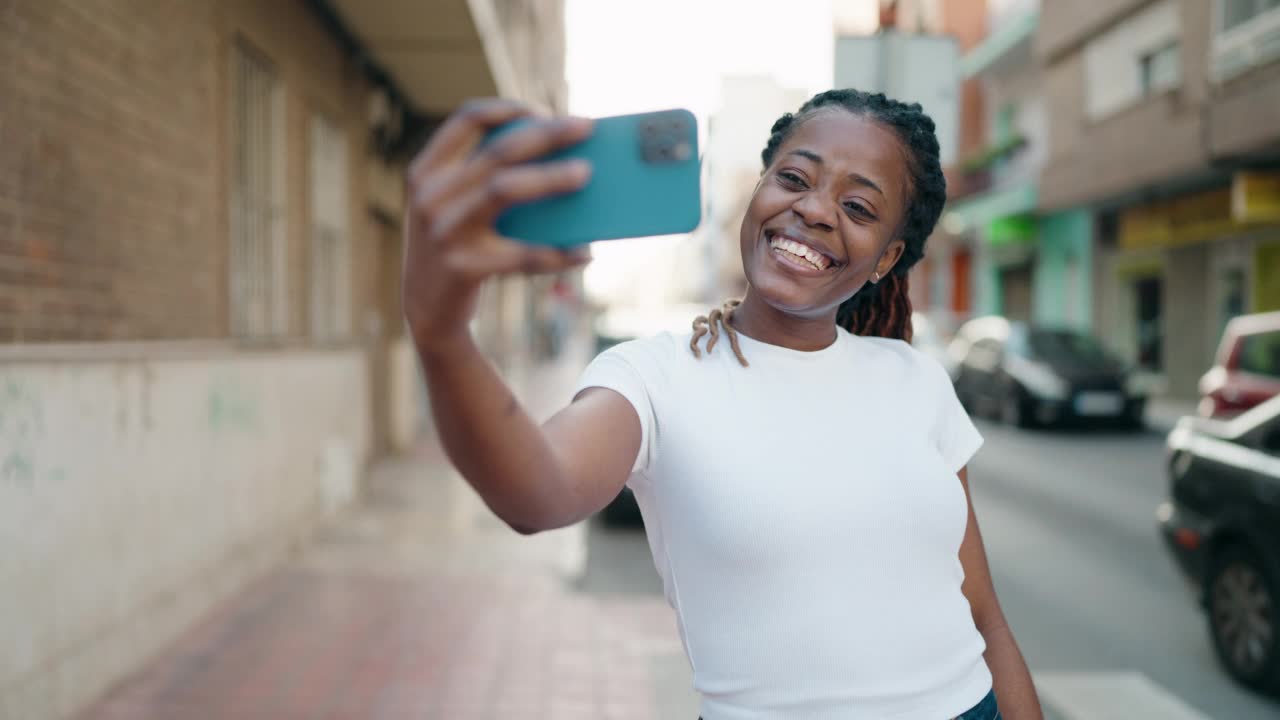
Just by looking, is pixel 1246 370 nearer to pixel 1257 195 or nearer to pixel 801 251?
pixel 1257 195

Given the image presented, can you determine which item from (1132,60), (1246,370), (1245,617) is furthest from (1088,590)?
(1132,60)

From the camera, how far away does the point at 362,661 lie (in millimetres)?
4957

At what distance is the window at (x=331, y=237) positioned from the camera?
9.53m

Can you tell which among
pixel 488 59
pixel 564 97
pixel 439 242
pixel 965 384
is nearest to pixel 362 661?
pixel 439 242

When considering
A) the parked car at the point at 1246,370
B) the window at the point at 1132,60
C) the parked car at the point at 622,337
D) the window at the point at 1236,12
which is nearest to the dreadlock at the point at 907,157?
the parked car at the point at 622,337

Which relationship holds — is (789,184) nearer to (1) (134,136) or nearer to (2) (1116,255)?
(1) (134,136)

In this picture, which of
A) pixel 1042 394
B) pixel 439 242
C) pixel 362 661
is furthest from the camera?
pixel 1042 394

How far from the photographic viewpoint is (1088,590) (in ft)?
21.2

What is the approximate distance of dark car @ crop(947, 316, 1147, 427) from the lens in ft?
46.5

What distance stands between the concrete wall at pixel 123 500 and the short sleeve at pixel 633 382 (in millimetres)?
3125

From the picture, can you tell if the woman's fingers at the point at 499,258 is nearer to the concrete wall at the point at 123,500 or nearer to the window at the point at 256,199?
the concrete wall at the point at 123,500

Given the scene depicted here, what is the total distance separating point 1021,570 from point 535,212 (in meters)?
6.70

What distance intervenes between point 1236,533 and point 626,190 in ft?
16.0

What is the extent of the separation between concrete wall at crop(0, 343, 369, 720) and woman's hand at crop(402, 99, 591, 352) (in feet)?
11.4
